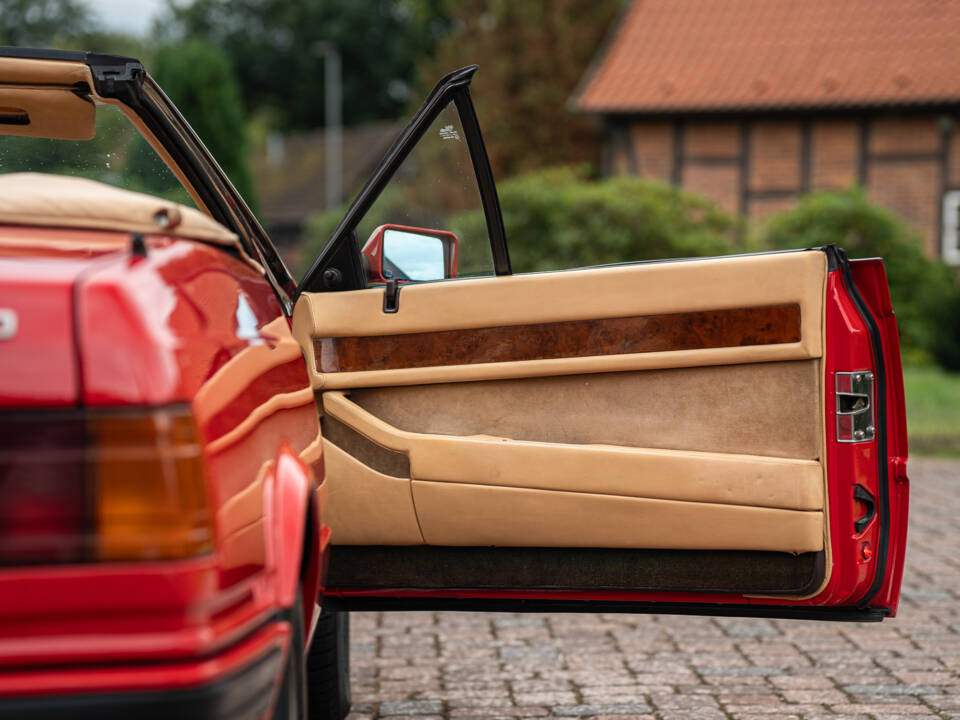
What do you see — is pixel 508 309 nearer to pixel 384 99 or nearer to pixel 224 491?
pixel 224 491

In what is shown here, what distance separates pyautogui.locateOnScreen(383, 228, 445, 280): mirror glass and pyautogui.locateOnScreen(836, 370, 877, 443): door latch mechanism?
3.76ft

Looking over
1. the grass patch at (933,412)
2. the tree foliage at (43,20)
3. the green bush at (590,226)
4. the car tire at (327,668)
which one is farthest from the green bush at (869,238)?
the tree foliage at (43,20)

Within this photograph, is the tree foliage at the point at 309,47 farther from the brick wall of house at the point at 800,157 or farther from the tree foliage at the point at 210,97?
the brick wall of house at the point at 800,157

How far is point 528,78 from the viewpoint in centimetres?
3014

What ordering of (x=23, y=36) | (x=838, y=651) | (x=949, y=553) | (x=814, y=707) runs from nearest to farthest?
(x=814, y=707)
(x=838, y=651)
(x=949, y=553)
(x=23, y=36)

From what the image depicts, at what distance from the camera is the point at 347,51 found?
55219 mm

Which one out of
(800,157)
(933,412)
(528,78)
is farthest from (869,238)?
(528,78)

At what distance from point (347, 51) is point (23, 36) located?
A: 47.6ft

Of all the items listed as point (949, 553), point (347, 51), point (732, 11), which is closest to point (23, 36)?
point (347, 51)

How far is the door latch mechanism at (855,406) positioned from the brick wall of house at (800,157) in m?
23.0

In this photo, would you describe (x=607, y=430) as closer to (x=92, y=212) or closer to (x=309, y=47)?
(x=92, y=212)

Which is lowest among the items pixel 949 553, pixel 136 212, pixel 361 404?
pixel 949 553

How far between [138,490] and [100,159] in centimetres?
196

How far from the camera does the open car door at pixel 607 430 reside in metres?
2.92
